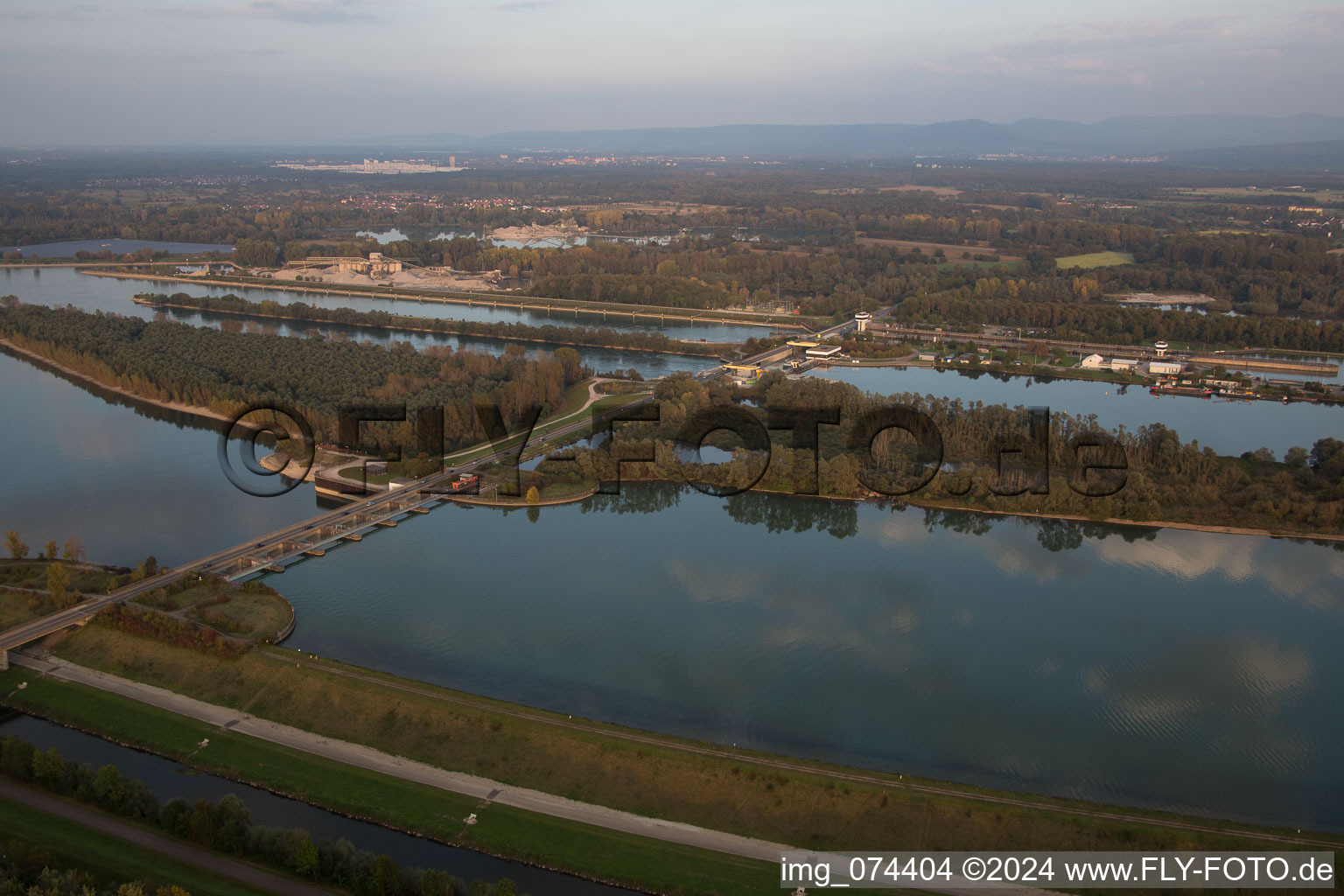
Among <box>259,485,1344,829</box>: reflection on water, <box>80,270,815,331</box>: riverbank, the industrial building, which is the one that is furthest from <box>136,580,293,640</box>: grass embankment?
the industrial building

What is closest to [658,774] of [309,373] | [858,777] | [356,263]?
[858,777]

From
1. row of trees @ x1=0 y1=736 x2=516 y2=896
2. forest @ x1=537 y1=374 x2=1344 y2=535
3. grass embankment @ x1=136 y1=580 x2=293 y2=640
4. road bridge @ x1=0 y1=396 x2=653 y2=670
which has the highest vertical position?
forest @ x1=537 y1=374 x2=1344 y2=535

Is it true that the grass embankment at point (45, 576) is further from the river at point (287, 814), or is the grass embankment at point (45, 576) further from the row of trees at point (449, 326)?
the row of trees at point (449, 326)

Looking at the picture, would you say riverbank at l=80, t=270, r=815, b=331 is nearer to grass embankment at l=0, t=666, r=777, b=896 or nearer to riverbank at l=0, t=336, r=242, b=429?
riverbank at l=0, t=336, r=242, b=429

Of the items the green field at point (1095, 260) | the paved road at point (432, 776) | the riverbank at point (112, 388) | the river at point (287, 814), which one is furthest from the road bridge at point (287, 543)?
the green field at point (1095, 260)

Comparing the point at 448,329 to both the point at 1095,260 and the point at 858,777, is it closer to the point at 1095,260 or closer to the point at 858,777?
the point at 858,777

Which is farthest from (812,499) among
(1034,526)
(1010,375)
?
(1010,375)

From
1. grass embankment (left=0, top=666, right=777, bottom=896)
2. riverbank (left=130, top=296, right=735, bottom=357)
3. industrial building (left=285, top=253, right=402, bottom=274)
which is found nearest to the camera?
grass embankment (left=0, top=666, right=777, bottom=896)
